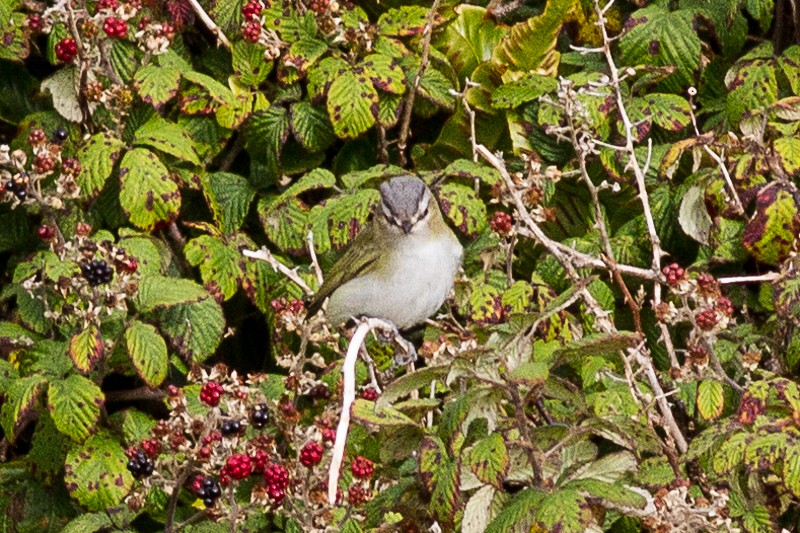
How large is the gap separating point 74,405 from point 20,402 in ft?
0.48

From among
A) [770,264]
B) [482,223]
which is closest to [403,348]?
[482,223]

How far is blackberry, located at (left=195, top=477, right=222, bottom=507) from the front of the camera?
3650 millimetres

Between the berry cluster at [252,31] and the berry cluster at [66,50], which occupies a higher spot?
the berry cluster at [66,50]

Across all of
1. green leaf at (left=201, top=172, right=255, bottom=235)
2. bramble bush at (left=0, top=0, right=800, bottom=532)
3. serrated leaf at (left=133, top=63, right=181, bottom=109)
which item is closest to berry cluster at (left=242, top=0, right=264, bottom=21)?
bramble bush at (left=0, top=0, right=800, bottom=532)

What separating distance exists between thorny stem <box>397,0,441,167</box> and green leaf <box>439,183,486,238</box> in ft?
1.53

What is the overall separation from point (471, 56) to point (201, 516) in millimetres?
1923

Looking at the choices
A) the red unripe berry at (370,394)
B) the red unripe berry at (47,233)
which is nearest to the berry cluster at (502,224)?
the red unripe berry at (370,394)

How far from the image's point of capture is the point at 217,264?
15.3ft

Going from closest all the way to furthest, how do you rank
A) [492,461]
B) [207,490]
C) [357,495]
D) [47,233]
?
1. [492,461]
2. [357,495]
3. [207,490]
4. [47,233]

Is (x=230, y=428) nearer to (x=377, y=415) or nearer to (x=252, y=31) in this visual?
(x=377, y=415)

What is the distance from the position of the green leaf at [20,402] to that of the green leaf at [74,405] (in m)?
0.04

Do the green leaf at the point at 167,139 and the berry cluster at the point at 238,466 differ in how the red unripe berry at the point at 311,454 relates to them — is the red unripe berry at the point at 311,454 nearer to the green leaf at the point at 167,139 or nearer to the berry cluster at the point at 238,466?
the berry cluster at the point at 238,466

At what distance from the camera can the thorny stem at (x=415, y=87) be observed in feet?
15.7

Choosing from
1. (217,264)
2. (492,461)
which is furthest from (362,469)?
(217,264)
